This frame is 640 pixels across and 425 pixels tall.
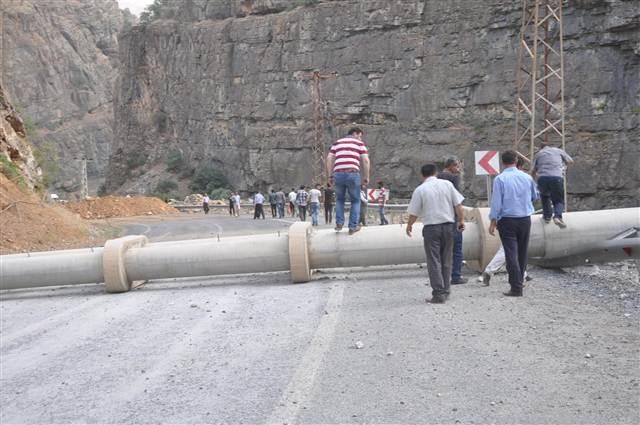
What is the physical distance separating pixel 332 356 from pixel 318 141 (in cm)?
5384

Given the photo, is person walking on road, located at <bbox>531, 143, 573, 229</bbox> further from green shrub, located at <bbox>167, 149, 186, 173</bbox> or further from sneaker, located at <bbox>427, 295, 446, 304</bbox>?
green shrub, located at <bbox>167, 149, 186, 173</bbox>

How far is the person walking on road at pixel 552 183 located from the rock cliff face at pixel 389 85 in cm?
3948

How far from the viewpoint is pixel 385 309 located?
25.4 feet

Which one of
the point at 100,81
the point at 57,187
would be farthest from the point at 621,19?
the point at 100,81

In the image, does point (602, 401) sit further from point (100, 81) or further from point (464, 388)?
point (100, 81)

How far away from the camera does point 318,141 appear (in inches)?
2329

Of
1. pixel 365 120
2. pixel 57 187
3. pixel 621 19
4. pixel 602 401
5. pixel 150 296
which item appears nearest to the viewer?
pixel 602 401

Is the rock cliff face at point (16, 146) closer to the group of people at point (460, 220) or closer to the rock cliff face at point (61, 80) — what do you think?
the group of people at point (460, 220)

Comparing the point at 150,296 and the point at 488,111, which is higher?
the point at 488,111

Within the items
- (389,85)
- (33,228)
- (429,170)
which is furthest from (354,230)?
(389,85)

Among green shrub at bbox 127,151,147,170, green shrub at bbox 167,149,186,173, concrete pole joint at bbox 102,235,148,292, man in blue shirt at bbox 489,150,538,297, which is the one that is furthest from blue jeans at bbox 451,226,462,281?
green shrub at bbox 127,151,147,170

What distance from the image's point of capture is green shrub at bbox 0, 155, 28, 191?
25062 millimetres

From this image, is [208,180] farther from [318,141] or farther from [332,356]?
[332,356]

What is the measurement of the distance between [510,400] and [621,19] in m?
50.3
